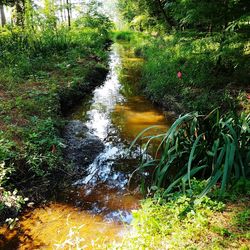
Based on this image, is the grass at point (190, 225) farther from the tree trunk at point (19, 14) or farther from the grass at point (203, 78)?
the tree trunk at point (19, 14)

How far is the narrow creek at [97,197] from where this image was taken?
122 inches

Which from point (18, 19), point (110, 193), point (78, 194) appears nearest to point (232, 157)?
point (110, 193)

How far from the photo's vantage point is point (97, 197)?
387 cm

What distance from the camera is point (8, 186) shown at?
364 centimetres

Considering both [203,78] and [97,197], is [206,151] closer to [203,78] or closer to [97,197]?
[97,197]

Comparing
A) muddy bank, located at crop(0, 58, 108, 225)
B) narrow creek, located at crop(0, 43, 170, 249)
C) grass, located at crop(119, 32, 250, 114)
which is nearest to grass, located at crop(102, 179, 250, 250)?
narrow creek, located at crop(0, 43, 170, 249)

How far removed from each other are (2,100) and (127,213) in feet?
13.0

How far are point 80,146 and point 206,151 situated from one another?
2437 mm

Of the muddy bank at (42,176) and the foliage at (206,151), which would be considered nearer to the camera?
the foliage at (206,151)

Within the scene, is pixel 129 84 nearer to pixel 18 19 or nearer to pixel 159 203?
pixel 18 19

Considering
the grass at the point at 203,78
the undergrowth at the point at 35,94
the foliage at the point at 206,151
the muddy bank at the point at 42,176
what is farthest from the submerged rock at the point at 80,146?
the grass at the point at 203,78

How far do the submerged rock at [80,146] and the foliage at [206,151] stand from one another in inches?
56.3

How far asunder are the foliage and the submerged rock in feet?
4.69

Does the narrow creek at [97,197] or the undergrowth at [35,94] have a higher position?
the undergrowth at [35,94]
